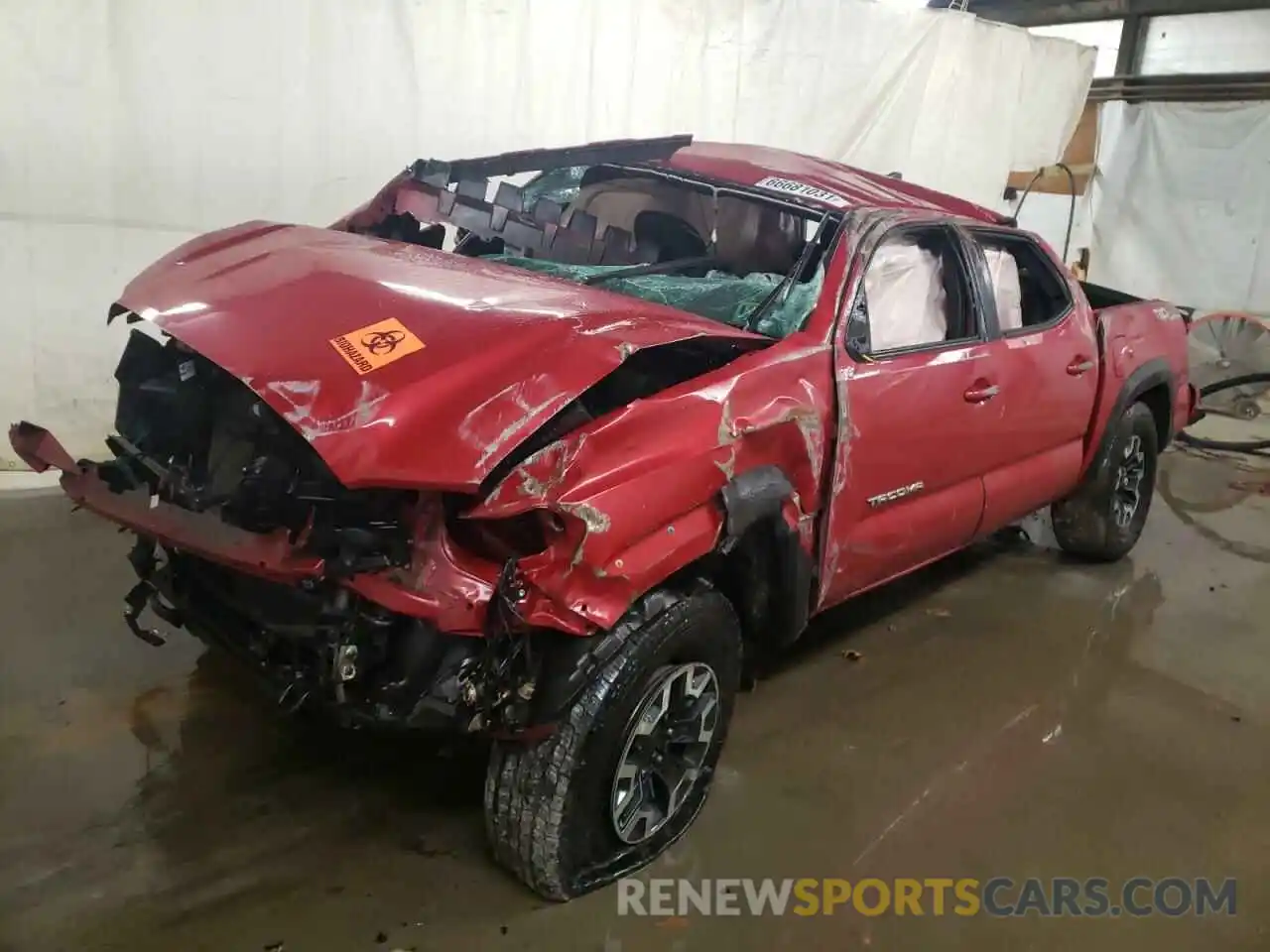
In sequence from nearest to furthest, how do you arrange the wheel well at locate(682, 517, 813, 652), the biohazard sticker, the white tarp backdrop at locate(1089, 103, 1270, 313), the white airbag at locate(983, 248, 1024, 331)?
the wheel well at locate(682, 517, 813, 652) < the biohazard sticker < the white airbag at locate(983, 248, 1024, 331) < the white tarp backdrop at locate(1089, 103, 1270, 313)

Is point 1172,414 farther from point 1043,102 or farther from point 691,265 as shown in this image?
point 1043,102

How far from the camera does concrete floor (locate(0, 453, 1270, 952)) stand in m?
2.17

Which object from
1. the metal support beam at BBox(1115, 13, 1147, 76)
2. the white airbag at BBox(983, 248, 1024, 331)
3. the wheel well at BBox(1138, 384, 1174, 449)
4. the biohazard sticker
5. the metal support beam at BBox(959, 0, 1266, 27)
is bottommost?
the wheel well at BBox(1138, 384, 1174, 449)

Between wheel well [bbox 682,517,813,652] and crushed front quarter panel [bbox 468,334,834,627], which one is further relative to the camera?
wheel well [bbox 682,517,813,652]

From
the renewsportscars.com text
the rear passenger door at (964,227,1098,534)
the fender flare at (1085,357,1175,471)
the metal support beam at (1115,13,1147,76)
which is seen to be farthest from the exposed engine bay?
the metal support beam at (1115,13,1147,76)

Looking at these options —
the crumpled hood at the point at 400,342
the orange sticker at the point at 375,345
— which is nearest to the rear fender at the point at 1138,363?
the crumpled hood at the point at 400,342

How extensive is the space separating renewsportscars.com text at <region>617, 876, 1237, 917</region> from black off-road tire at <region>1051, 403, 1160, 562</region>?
209 cm

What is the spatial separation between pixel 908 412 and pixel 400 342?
5.00 ft

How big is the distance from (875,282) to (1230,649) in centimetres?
225

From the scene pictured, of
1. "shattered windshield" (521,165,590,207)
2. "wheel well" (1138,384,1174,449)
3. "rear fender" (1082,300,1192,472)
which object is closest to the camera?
"shattered windshield" (521,165,590,207)

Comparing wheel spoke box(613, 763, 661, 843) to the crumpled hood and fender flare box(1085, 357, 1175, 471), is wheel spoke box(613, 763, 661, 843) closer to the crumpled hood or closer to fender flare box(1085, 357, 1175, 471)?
the crumpled hood

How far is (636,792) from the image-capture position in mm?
2299

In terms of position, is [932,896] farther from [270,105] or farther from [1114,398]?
[270,105]

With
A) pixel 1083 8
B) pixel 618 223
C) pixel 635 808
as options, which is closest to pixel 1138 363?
pixel 618 223
